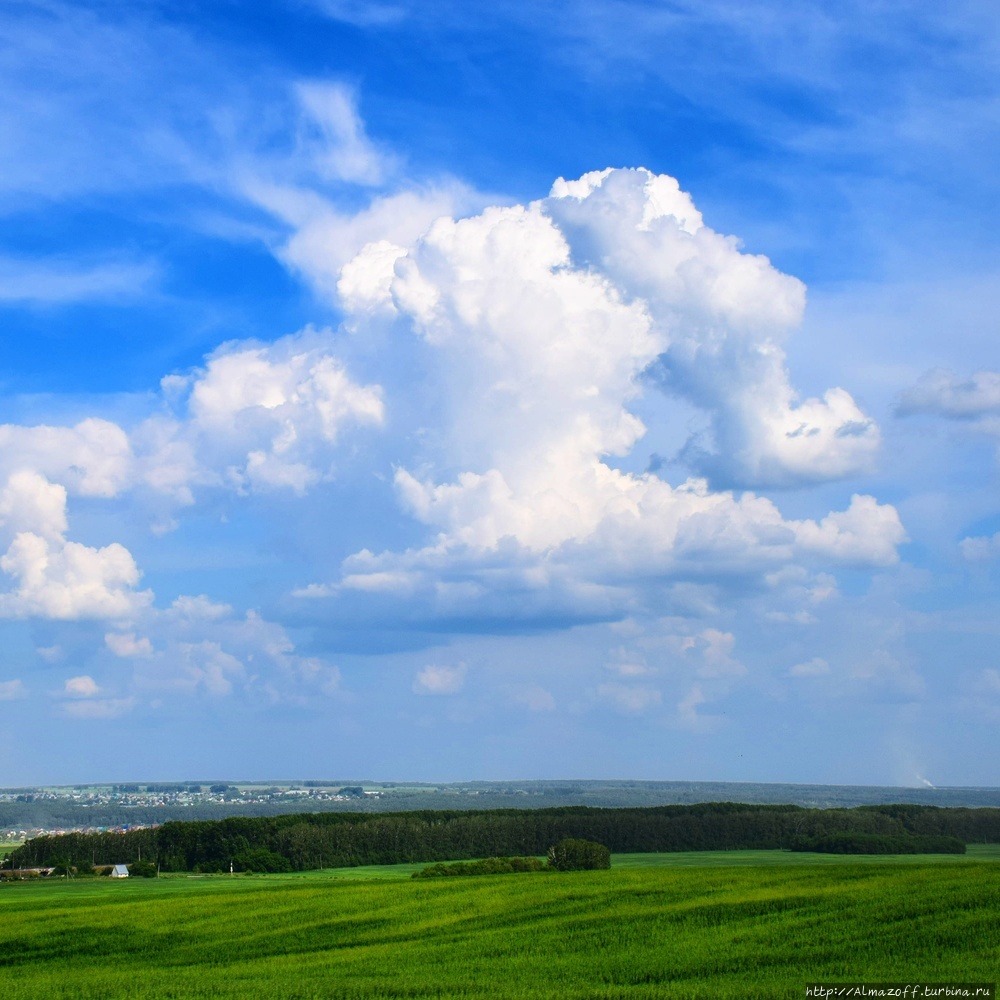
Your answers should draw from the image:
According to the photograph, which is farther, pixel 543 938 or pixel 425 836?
pixel 425 836

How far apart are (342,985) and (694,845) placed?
121 metres

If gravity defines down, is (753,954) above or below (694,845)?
above

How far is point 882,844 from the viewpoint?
10888 centimetres

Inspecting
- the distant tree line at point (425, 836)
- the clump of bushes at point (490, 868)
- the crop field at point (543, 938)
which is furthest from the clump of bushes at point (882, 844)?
the clump of bushes at point (490, 868)

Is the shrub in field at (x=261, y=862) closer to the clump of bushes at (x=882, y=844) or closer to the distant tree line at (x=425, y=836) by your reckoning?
the distant tree line at (x=425, y=836)

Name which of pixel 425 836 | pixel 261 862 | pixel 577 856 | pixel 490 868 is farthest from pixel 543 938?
pixel 425 836

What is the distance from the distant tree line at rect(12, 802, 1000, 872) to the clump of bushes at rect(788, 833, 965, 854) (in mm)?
20816

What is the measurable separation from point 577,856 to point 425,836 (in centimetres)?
6364

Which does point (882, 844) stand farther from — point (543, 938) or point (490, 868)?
point (543, 938)

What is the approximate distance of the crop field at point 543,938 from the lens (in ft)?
135

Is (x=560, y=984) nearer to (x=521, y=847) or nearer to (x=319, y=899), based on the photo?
(x=319, y=899)

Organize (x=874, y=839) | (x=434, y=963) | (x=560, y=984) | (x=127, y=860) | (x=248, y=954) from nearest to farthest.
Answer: (x=560, y=984), (x=434, y=963), (x=248, y=954), (x=874, y=839), (x=127, y=860)

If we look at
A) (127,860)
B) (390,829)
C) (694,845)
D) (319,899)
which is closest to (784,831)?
(694,845)

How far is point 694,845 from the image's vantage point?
509 ft
